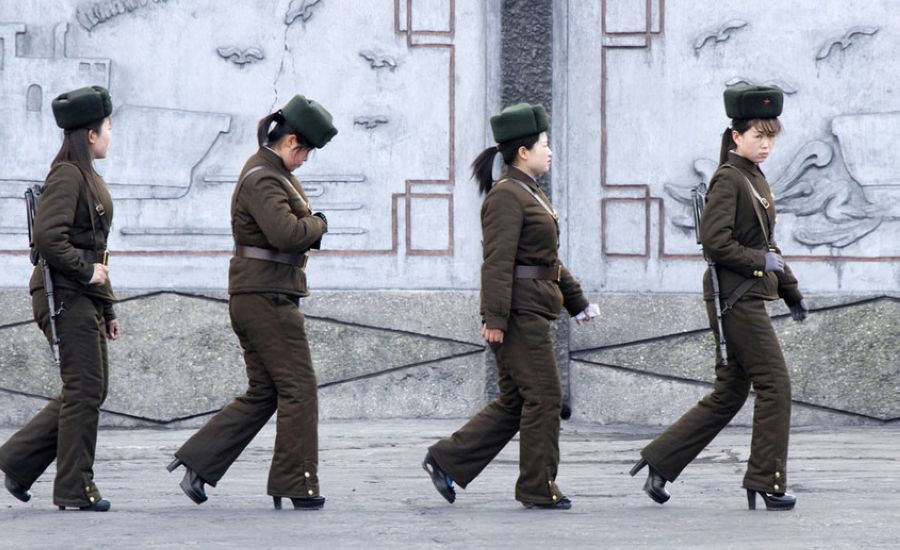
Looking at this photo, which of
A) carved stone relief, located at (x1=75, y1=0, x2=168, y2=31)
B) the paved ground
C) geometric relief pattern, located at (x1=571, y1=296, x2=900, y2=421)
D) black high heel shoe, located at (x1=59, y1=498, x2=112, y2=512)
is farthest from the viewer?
carved stone relief, located at (x1=75, y1=0, x2=168, y2=31)

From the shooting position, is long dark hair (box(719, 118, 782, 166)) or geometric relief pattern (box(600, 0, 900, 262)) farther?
geometric relief pattern (box(600, 0, 900, 262))

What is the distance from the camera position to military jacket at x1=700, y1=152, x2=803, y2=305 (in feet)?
23.4

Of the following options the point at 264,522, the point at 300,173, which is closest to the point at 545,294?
the point at 264,522

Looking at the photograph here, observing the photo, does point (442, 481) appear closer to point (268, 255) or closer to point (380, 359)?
point (268, 255)

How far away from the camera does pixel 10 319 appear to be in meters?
10.7

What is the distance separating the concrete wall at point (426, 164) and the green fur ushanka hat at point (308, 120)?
3.46m

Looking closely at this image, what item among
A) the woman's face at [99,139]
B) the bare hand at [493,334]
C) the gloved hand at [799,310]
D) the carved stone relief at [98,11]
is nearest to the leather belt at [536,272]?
the bare hand at [493,334]

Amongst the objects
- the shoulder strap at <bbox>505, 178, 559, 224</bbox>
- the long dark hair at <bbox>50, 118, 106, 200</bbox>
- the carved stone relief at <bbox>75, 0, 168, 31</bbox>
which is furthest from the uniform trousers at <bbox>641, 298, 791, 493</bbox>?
the carved stone relief at <bbox>75, 0, 168, 31</bbox>

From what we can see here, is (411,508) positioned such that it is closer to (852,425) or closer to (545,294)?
(545,294)

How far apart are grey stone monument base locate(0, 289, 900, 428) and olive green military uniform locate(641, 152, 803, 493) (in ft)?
10.6

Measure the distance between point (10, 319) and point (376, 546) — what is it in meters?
5.20

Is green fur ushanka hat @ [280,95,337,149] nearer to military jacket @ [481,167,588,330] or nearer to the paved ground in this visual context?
military jacket @ [481,167,588,330]

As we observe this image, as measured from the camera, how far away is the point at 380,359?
10.7 m

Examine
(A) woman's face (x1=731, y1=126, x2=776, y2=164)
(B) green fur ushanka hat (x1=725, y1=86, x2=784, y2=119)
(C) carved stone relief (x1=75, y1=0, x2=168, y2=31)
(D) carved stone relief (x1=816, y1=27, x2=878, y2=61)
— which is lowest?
(A) woman's face (x1=731, y1=126, x2=776, y2=164)
